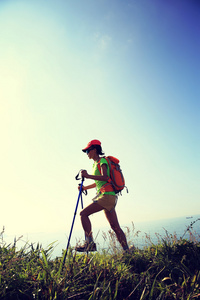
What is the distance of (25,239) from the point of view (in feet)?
11.2

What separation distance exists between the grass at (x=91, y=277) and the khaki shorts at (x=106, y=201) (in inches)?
34.7

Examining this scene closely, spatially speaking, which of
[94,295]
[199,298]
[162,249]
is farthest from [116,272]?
Answer: [162,249]

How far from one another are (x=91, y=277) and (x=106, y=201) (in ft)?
5.75

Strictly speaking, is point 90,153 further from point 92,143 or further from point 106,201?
point 106,201

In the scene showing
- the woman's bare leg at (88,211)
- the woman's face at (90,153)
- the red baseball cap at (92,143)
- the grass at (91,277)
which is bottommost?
the grass at (91,277)

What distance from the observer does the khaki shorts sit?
419 cm

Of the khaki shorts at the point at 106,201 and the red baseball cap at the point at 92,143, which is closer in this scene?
the khaki shorts at the point at 106,201

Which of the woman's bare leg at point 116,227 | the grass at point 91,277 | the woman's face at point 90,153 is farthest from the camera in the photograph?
the woman's face at point 90,153

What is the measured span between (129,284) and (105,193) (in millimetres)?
1868

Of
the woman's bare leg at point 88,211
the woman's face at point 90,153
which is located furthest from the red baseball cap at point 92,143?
the woman's bare leg at point 88,211

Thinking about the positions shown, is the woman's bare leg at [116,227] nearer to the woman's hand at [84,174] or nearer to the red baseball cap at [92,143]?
the woman's hand at [84,174]

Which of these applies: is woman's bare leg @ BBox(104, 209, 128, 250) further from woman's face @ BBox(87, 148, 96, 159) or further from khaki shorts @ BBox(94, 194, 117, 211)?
woman's face @ BBox(87, 148, 96, 159)

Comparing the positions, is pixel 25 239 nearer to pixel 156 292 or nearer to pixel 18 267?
pixel 18 267

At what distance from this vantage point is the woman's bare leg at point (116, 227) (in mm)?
4117
